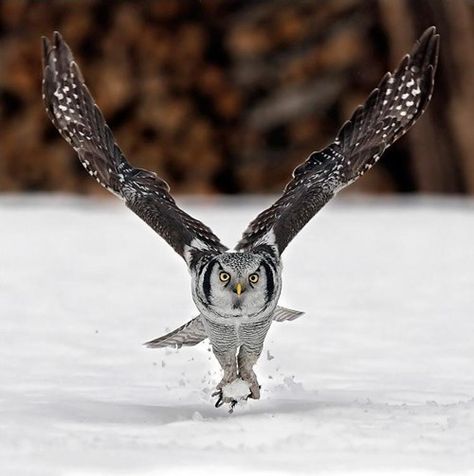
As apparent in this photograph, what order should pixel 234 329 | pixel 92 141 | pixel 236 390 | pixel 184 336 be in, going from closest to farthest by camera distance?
pixel 234 329 → pixel 236 390 → pixel 184 336 → pixel 92 141

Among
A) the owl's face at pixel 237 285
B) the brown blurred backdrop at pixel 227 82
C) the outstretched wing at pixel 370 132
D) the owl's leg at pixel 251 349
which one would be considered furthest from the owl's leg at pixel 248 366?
the brown blurred backdrop at pixel 227 82

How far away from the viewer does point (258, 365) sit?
4.48 metres

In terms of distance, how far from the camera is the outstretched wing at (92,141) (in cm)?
420

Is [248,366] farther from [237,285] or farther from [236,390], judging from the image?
[237,285]

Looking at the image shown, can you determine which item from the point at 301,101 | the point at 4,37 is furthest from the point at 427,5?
the point at 4,37

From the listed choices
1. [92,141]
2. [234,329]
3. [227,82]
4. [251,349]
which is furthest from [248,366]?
[227,82]

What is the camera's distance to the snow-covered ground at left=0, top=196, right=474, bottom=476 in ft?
10.1

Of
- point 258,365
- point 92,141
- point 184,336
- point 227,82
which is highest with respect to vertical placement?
point 227,82

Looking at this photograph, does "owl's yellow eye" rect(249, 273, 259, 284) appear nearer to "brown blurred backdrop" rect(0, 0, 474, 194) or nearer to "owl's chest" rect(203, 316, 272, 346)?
"owl's chest" rect(203, 316, 272, 346)

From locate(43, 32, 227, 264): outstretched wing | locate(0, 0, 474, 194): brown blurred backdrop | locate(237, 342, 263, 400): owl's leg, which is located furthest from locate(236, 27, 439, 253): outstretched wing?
locate(0, 0, 474, 194): brown blurred backdrop

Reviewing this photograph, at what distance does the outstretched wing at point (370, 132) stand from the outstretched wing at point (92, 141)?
32 centimetres

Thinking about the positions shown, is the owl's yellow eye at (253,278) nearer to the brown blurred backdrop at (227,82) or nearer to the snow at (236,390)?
the snow at (236,390)

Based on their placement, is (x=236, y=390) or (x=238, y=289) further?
(x=236, y=390)

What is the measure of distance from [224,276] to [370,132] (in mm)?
1328
